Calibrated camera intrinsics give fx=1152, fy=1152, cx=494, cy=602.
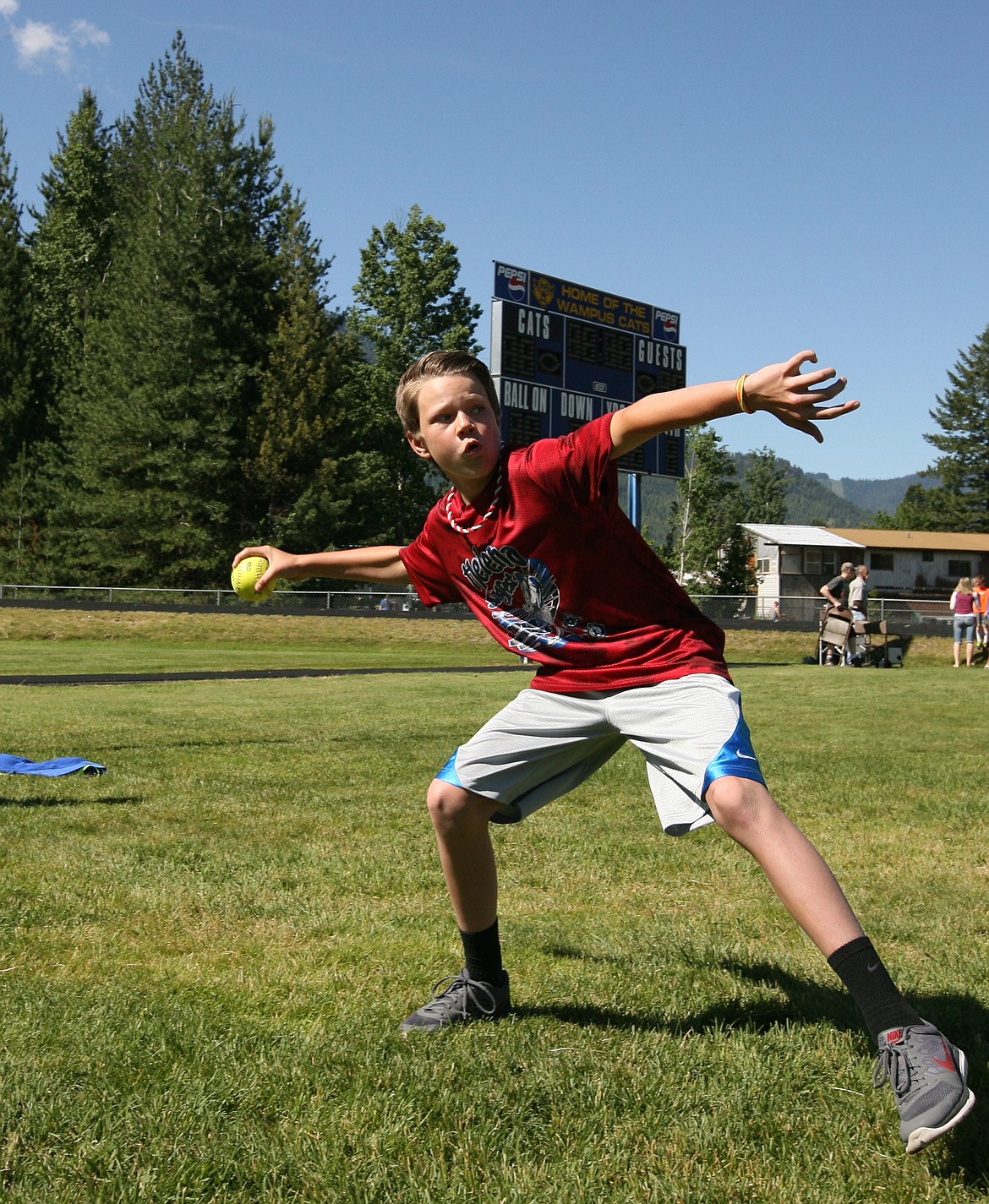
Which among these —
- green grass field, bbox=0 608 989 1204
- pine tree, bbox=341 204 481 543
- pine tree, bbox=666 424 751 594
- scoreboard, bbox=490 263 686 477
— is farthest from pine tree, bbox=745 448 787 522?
green grass field, bbox=0 608 989 1204

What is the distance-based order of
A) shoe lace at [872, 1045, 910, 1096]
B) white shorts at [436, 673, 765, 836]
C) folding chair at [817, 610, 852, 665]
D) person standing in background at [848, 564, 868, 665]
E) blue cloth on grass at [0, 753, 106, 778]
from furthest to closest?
1. folding chair at [817, 610, 852, 665]
2. person standing in background at [848, 564, 868, 665]
3. blue cloth on grass at [0, 753, 106, 778]
4. white shorts at [436, 673, 765, 836]
5. shoe lace at [872, 1045, 910, 1096]

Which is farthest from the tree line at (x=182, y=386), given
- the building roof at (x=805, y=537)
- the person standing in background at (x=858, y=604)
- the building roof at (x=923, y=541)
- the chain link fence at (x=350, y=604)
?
the building roof at (x=923, y=541)

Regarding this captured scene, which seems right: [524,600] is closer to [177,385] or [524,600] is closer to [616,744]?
[616,744]

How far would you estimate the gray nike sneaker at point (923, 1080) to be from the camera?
→ 94.4 inches

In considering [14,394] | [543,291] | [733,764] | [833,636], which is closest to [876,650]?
[833,636]

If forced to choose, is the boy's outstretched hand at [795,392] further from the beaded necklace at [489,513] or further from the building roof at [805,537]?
the building roof at [805,537]

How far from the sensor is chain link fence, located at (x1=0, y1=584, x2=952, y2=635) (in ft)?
111

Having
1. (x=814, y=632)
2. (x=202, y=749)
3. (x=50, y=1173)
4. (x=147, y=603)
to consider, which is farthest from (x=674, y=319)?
(x=50, y=1173)

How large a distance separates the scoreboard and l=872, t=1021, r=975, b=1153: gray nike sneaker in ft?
70.5

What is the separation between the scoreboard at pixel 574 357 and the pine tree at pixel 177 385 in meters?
23.5

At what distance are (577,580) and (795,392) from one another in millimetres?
910

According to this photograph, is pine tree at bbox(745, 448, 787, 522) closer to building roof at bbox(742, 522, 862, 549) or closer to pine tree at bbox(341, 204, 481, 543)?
building roof at bbox(742, 522, 862, 549)

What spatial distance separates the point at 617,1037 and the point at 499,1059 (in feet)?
1.28

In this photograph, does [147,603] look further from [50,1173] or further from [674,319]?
[50,1173]
